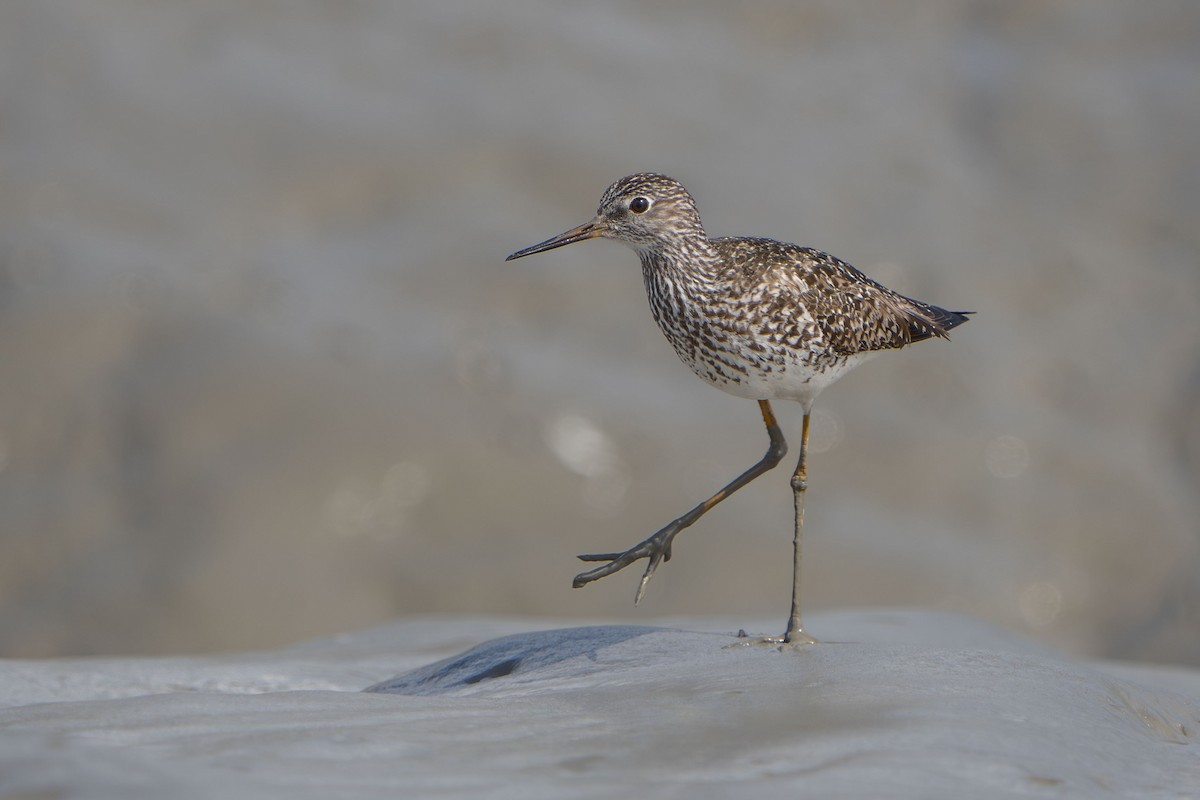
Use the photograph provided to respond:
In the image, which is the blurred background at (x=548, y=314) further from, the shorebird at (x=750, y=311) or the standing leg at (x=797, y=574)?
the shorebird at (x=750, y=311)

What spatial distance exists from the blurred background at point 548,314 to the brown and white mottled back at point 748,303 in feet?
10.8

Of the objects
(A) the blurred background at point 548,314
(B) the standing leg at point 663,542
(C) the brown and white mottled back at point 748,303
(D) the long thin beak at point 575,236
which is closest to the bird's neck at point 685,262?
(C) the brown and white mottled back at point 748,303

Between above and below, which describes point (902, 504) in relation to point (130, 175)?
below

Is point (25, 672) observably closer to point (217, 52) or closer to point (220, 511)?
point (220, 511)

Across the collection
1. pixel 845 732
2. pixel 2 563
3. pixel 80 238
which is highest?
pixel 80 238

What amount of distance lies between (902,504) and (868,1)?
589 centimetres

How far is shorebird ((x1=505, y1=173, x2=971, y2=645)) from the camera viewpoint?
243 inches

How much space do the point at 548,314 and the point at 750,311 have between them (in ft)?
17.2

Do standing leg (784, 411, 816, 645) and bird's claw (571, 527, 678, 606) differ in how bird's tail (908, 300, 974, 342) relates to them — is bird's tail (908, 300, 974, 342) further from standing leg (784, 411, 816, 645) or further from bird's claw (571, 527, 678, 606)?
bird's claw (571, 527, 678, 606)

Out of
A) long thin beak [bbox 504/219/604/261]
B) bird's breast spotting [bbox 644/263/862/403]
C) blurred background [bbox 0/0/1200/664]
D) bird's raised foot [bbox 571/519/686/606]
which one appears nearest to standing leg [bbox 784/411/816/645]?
bird's breast spotting [bbox 644/263/862/403]

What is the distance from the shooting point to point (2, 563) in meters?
9.31

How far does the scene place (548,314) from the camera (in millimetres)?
11297

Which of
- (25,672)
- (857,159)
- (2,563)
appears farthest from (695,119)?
(25,672)

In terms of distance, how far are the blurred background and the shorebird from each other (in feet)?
10.0
